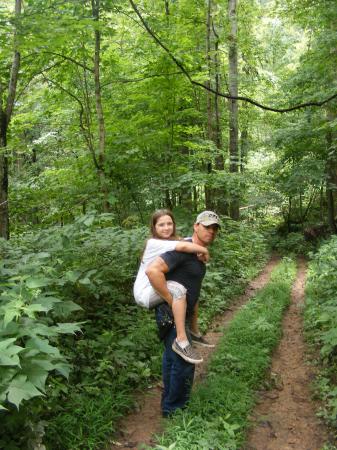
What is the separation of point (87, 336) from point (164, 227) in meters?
2.10

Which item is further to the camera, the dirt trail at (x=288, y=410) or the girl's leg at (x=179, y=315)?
the dirt trail at (x=288, y=410)

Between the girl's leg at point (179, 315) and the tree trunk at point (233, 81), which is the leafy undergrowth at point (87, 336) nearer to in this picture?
the girl's leg at point (179, 315)

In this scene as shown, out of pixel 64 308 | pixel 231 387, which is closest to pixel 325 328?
pixel 231 387

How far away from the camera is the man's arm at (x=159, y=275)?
372 centimetres

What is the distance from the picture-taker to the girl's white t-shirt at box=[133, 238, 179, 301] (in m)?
3.94

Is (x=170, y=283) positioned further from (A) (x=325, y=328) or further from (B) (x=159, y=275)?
(A) (x=325, y=328)

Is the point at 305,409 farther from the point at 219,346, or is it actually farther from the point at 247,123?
the point at 247,123

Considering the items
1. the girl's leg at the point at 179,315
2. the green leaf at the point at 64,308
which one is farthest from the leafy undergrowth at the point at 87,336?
the girl's leg at the point at 179,315

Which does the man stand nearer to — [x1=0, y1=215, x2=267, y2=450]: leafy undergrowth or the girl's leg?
the girl's leg

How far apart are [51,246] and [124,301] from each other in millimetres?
1795

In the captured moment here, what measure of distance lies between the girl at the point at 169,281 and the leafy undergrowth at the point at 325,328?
5.65ft

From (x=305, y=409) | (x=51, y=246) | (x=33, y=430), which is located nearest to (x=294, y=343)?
(x=305, y=409)

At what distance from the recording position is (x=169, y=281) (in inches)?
153

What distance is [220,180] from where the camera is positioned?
10.5m
